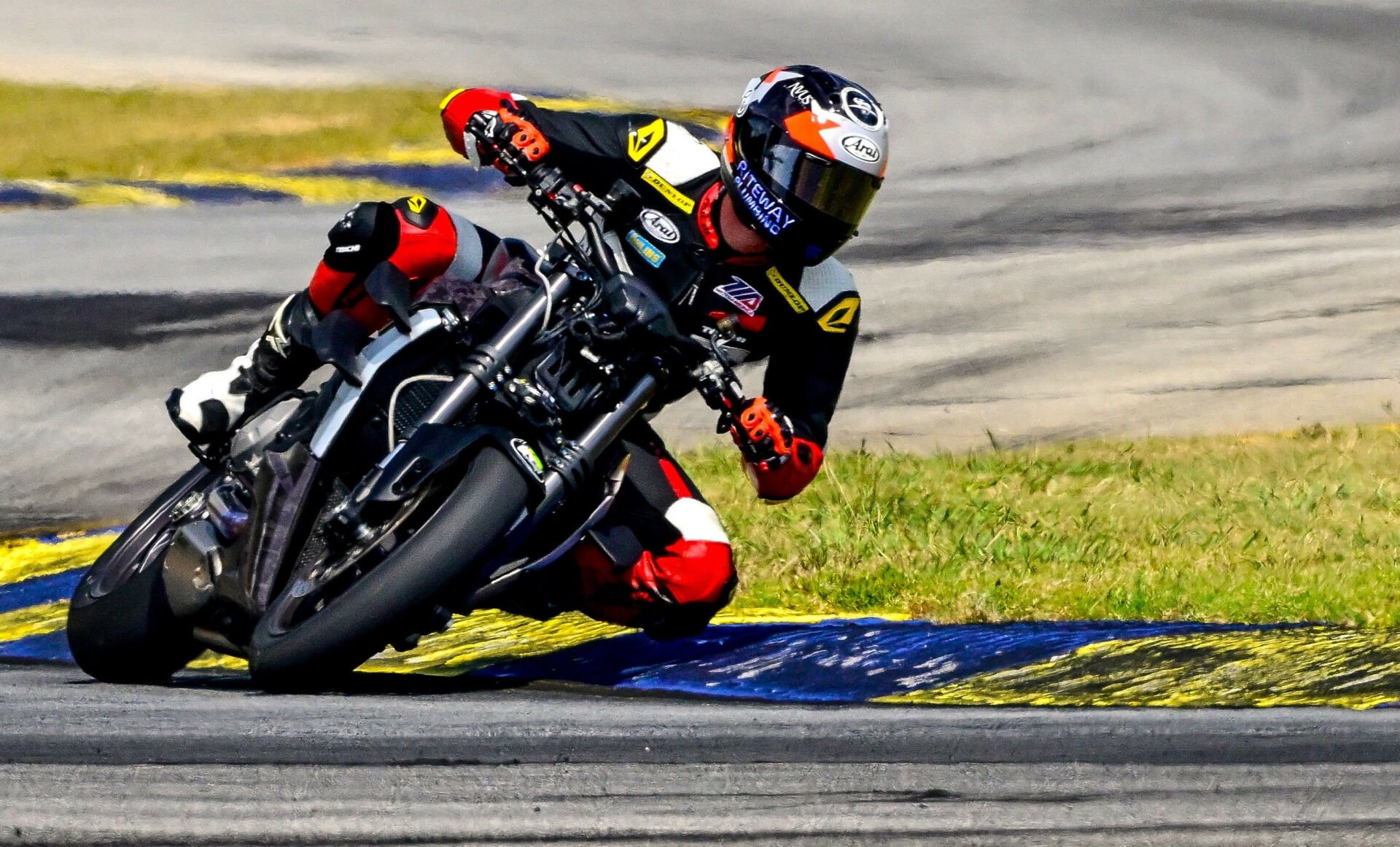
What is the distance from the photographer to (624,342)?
16.4ft

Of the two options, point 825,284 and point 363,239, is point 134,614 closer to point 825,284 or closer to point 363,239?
point 363,239

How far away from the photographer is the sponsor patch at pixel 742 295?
534 centimetres

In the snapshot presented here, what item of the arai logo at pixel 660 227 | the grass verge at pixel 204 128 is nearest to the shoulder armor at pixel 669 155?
the arai logo at pixel 660 227

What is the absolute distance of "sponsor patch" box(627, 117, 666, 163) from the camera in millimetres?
5543

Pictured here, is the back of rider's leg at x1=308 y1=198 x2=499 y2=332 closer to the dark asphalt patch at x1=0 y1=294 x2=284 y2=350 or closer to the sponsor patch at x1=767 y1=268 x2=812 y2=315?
the sponsor patch at x1=767 y1=268 x2=812 y2=315

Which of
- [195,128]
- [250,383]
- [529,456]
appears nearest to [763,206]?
[529,456]

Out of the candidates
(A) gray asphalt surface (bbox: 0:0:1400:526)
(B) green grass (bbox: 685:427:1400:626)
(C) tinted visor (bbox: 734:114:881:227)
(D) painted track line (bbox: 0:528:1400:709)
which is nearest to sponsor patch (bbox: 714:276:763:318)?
(C) tinted visor (bbox: 734:114:881:227)

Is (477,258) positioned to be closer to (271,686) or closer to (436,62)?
(271,686)

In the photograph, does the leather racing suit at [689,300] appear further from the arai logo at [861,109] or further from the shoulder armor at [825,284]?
the arai logo at [861,109]

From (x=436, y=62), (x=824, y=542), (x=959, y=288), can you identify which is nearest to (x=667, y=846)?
(x=824, y=542)

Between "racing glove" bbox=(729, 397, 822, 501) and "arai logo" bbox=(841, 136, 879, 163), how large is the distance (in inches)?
25.7

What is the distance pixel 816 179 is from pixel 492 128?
854 millimetres

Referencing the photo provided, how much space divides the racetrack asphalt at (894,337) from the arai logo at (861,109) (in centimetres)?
148

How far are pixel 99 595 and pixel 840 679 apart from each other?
2.00 m
